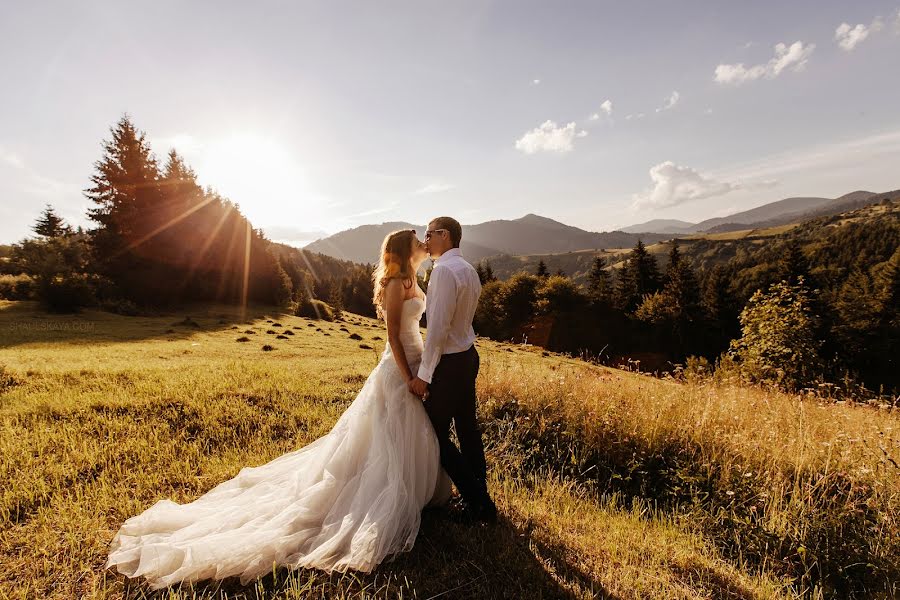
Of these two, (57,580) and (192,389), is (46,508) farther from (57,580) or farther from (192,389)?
(192,389)

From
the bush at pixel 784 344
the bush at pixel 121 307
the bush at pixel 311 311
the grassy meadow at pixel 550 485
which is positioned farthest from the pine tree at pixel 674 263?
the bush at pixel 121 307

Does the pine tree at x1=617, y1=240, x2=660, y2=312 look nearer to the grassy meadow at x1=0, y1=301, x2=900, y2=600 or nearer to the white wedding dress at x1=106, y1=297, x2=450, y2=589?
the grassy meadow at x1=0, y1=301, x2=900, y2=600

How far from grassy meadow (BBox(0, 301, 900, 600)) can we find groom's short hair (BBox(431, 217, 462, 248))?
308 cm

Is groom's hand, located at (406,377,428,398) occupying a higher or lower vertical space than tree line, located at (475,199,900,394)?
higher

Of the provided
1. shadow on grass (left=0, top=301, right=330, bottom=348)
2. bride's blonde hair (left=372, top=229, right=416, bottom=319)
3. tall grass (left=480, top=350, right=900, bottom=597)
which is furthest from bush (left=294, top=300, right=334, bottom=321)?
bride's blonde hair (left=372, top=229, right=416, bottom=319)

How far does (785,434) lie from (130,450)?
378 inches

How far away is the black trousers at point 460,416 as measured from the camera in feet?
13.2

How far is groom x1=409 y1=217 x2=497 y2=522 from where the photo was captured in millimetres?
3887

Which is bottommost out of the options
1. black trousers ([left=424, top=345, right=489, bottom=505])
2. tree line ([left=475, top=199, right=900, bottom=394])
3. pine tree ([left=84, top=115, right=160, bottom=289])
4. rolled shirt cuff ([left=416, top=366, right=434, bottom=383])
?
tree line ([left=475, top=199, right=900, bottom=394])

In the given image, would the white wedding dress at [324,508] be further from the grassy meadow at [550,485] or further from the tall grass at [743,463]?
the tall grass at [743,463]

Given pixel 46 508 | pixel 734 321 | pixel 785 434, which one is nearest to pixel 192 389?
pixel 46 508

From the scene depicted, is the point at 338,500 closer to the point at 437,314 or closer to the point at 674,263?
the point at 437,314

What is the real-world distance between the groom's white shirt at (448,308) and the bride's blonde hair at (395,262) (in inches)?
15.1

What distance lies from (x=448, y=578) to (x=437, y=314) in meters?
2.34
